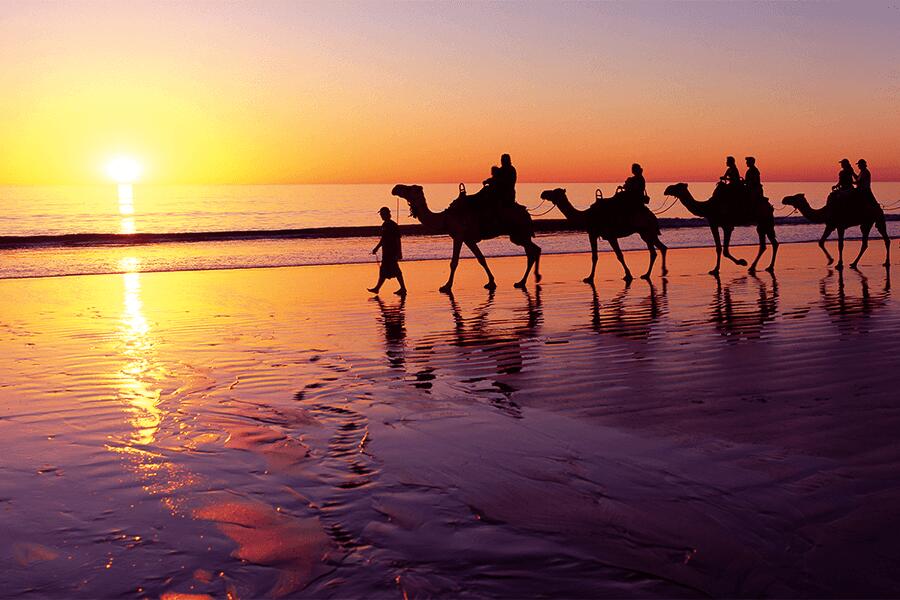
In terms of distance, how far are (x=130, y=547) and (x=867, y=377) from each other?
21.8 ft

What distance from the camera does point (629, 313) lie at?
572 inches

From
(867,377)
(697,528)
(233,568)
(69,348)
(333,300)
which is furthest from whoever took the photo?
(333,300)

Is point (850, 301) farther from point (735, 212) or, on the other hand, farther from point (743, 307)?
point (735, 212)

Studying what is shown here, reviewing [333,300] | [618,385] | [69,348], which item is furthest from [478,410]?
[333,300]

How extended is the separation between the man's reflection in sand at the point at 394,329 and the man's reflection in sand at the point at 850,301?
17.8ft

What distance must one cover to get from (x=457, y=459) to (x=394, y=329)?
278 inches

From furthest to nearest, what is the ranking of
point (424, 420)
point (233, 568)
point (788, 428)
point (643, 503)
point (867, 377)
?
1. point (867, 377)
2. point (424, 420)
3. point (788, 428)
4. point (643, 503)
5. point (233, 568)

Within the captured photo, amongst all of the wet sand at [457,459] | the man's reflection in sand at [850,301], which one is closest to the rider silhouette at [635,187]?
the man's reflection in sand at [850,301]

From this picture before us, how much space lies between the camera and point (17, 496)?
18.8 feet

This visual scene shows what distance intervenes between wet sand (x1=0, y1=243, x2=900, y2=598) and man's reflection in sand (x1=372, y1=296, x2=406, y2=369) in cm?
8

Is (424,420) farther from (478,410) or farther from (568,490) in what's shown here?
(568,490)

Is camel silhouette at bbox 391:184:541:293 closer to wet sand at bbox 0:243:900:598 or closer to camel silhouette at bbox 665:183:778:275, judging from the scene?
camel silhouette at bbox 665:183:778:275

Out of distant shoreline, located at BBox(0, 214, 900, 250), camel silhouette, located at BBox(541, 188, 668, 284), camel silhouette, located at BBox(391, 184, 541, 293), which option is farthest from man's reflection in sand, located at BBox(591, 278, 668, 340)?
distant shoreline, located at BBox(0, 214, 900, 250)

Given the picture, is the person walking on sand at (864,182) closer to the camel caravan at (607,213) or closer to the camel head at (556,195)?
the camel caravan at (607,213)
